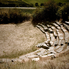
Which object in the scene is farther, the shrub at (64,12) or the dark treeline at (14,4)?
the dark treeline at (14,4)

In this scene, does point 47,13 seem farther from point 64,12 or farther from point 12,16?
point 12,16

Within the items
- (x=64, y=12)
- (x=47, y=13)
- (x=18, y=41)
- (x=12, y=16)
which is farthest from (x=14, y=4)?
(x=18, y=41)

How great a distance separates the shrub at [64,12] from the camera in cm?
Answer: 1038

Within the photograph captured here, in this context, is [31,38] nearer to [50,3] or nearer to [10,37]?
[10,37]

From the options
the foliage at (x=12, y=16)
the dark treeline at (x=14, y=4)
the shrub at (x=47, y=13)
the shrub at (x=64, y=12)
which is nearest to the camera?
the shrub at (x=64, y=12)

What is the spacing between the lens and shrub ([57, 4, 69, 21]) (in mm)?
10375

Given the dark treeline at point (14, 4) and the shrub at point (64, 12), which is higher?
the dark treeline at point (14, 4)

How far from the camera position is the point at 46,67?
2.78 meters

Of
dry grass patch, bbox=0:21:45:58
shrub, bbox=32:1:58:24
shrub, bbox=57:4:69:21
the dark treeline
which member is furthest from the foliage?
shrub, bbox=57:4:69:21

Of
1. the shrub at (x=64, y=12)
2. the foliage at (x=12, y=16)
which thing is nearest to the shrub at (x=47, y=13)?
the shrub at (x=64, y=12)

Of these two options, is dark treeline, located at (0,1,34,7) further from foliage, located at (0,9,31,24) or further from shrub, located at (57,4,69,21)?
shrub, located at (57,4,69,21)

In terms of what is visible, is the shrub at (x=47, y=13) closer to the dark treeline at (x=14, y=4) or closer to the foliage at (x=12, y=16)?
the foliage at (x=12, y=16)

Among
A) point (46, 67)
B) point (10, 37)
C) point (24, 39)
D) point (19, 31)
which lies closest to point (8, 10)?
point (19, 31)

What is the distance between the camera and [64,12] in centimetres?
1055
